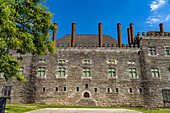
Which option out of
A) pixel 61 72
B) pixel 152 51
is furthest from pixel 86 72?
pixel 152 51

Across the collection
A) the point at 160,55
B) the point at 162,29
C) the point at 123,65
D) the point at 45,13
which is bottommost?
the point at 123,65

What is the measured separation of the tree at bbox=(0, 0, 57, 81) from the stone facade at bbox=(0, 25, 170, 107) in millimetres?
8686

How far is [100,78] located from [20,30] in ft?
44.0

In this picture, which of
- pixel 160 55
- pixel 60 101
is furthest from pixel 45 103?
pixel 160 55

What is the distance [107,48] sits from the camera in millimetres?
22984

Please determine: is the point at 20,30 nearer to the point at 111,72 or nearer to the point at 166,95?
the point at 111,72

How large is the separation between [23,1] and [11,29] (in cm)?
334

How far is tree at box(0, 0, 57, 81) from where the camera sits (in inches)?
383

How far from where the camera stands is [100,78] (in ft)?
70.5

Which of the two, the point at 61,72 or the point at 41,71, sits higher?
the point at 41,71

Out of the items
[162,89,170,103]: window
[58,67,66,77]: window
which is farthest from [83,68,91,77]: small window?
[162,89,170,103]: window

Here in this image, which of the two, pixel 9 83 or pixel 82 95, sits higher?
pixel 9 83

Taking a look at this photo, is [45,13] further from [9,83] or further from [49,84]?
[9,83]

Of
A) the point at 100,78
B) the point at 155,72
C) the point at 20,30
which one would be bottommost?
the point at 100,78
